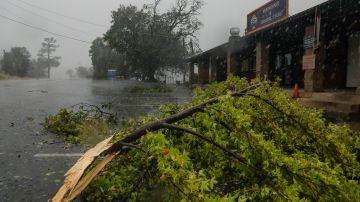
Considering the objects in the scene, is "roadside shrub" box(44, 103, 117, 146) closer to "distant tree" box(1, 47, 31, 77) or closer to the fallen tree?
the fallen tree

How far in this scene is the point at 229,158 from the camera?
2.48m

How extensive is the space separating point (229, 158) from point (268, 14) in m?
13.9

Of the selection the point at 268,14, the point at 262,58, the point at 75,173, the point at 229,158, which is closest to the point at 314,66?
the point at 268,14

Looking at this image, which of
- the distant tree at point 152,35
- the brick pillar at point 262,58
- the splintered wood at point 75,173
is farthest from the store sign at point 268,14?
the distant tree at point 152,35

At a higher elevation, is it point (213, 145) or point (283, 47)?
point (283, 47)

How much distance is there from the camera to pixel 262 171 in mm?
2365

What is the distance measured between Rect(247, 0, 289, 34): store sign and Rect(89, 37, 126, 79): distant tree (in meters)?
36.0

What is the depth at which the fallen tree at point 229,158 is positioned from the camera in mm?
2148

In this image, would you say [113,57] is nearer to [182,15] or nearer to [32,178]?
[182,15]

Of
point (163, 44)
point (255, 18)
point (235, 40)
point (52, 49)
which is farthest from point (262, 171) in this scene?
point (52, 49)

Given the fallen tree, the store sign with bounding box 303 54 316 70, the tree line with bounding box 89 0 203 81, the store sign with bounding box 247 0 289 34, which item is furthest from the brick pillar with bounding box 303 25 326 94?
the tree line with bounding box 89 0 203 81

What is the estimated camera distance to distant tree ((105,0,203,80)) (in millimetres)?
41938

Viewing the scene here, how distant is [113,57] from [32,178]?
5307cm

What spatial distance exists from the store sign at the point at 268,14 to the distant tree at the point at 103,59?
3596cm
